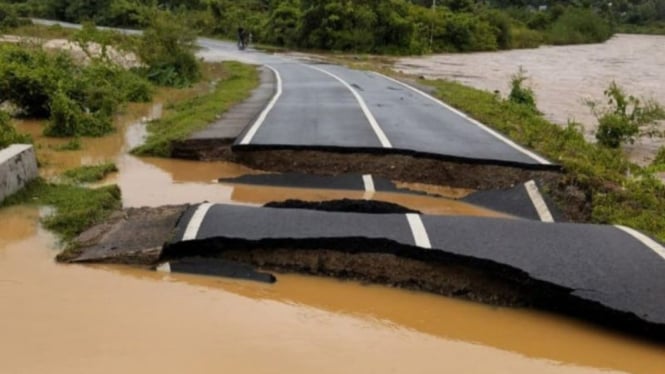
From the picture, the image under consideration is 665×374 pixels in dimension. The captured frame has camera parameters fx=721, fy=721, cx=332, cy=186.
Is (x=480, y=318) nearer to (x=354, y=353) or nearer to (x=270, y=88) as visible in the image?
(x=354, y=353)

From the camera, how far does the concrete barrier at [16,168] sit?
25.8 feet

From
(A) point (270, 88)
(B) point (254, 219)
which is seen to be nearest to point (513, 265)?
(B) point (254, 219)

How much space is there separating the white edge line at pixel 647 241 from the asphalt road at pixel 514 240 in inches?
0.4

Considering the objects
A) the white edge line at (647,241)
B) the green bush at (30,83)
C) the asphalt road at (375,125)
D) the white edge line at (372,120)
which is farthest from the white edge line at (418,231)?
the green bush at (30,83)

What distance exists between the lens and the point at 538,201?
8.74 metres

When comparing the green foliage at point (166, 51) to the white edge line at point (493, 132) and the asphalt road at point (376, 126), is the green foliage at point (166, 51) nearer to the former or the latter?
the asphalt road at point (376, 126)

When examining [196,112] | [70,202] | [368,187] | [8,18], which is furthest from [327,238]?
[8,18]

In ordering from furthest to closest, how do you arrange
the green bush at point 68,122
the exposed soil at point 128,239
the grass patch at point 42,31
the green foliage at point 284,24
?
the green foliage at point 284,24 < the grass patch at point 42,31 < the green bush at point 68,122 < the exposed soil at point 128,239

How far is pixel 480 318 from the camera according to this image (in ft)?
18.2

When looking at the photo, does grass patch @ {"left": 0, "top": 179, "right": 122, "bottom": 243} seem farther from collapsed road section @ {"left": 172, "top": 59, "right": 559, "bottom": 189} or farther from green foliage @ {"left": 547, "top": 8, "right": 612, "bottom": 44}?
green foliage @ {"left": 547, "top": 8, "right": 612, "bottom": 44}

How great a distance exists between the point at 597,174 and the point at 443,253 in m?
4.03

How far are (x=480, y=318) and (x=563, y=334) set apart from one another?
2.03 ft

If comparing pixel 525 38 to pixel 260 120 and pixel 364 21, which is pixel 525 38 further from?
pixel 260 120

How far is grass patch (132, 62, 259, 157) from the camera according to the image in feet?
39.4
